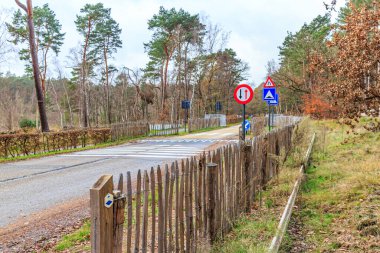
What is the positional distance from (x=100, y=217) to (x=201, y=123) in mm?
32249

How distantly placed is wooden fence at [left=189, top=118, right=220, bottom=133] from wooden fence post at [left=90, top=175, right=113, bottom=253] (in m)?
28.1

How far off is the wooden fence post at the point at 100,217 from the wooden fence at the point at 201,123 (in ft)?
92.0

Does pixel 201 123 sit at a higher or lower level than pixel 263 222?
higher

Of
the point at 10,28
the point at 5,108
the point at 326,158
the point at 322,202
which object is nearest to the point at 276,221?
the point at 322,202

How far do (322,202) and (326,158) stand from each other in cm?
532

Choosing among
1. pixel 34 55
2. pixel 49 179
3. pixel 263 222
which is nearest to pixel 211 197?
pixel 263 222

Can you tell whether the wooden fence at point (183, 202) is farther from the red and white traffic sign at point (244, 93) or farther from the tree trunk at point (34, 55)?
the tree trunk at point (34, 55)

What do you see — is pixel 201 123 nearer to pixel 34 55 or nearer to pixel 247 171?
pixel 34 55

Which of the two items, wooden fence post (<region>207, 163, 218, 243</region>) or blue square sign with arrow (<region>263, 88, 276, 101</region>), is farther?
blue square sign with arrow (<region>263, 88, 276, 101</region>)

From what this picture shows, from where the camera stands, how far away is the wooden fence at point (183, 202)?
2.24 metres

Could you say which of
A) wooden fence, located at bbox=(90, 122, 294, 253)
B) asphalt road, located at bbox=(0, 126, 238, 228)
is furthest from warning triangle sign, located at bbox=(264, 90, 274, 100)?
wooden fence, located at bbox=(90, 122, 294, 253)

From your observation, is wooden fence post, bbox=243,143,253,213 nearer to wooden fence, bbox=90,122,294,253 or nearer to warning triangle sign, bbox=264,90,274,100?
wooden fence, bbox=90,122,294,253

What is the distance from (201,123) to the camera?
113ft

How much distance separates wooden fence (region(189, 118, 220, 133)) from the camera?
31406 mm
